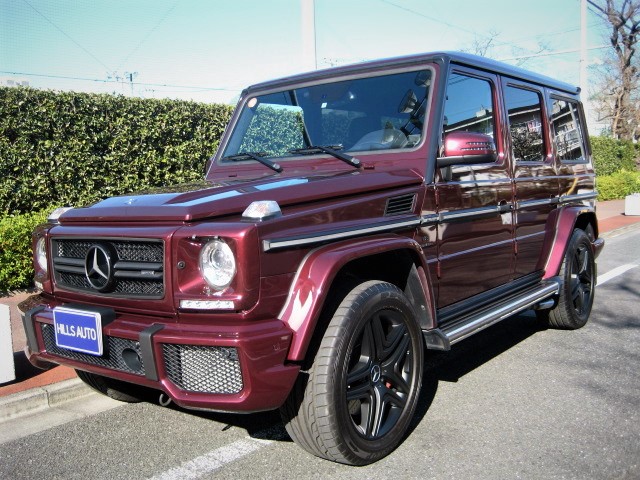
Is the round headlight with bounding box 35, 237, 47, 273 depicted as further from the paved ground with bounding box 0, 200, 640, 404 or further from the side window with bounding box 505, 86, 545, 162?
the side window with bounding box 505, 86, 545, 162

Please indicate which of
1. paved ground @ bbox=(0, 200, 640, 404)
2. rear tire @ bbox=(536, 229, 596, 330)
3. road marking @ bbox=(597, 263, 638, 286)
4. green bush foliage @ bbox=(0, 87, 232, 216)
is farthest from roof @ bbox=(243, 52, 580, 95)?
green bush foliage @ bbox=(0, 87, 232, 216)

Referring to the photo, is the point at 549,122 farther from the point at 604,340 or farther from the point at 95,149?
the point at 95,149

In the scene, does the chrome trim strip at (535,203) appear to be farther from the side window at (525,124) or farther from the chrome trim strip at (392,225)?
the side window at (525,124)

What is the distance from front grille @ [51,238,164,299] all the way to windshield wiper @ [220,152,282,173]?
1208 millimetres

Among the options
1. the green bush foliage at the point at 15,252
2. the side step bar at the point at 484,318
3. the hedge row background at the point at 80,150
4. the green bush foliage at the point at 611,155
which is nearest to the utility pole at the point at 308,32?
the hedge row background at the point at 80,150

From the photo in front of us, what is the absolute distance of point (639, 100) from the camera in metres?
33.7

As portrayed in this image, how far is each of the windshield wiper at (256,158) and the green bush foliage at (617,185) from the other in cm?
1944

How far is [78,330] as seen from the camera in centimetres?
302

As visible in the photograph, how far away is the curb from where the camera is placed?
3961mm

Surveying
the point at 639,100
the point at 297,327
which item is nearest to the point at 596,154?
the point at 639,100

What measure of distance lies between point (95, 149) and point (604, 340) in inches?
255

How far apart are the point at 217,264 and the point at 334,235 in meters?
0.58

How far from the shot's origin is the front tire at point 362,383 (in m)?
2.81

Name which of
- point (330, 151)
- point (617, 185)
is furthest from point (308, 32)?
point (617, 185)
